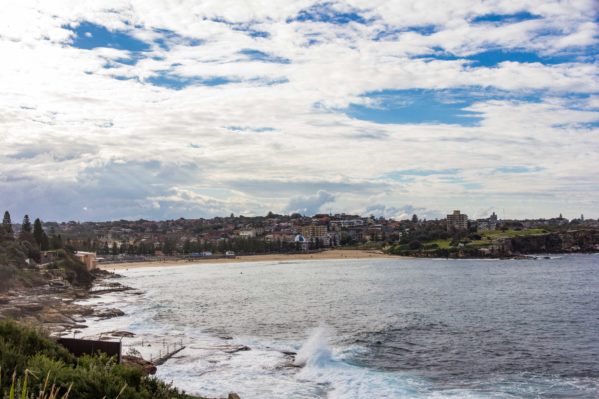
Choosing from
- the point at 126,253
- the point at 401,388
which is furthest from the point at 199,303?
the point at 126,253

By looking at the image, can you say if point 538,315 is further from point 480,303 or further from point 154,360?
point 154,360

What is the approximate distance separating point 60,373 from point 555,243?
180m

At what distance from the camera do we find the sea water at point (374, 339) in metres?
27.1

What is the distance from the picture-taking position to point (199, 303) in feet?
213

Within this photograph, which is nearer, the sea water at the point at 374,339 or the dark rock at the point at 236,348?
the sea water at the point at 374,339

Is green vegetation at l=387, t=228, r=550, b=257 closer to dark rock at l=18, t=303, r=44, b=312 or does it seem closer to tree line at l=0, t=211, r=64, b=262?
tree line at l=0, t=211, r=64, b=262

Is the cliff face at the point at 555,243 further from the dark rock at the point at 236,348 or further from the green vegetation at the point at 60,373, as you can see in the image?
the green vegetation at the point at 60,373

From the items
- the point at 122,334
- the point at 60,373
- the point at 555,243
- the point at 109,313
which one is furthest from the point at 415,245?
the point at 60,373

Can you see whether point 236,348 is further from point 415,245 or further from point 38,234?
point 415,245

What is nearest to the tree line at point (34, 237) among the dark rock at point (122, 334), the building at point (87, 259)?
the building at point (87, 259)

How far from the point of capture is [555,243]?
170 metres

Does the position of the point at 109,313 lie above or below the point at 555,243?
below

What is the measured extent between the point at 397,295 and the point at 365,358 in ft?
121

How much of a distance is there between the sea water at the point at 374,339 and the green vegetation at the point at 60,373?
10426 millimetres
